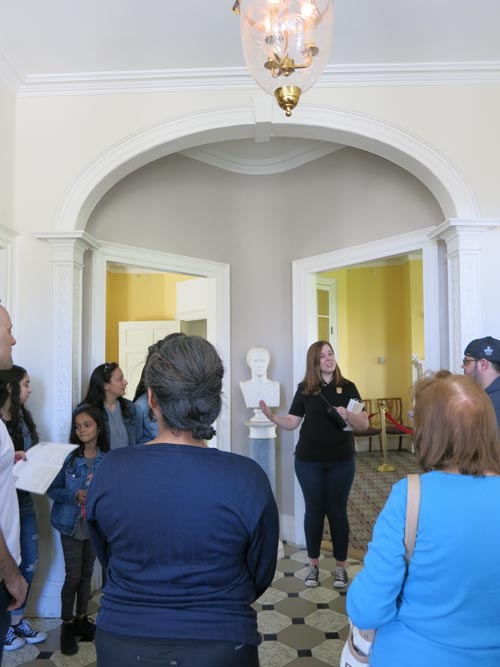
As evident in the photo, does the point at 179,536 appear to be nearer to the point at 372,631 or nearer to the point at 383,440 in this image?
the point at 372,631

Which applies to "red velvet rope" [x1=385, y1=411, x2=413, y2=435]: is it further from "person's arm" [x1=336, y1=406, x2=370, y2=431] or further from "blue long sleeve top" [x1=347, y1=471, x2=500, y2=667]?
"blue long sleeve top" [x1=347, y1=471, x2=500, y2=667]

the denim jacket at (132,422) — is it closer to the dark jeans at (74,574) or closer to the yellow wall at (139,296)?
the dark jeans at (74,574)

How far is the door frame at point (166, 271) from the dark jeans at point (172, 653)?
181cm

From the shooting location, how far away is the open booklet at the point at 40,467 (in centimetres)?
240

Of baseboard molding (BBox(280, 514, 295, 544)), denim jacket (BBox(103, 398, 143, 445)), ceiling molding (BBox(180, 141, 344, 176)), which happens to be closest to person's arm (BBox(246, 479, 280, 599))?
denim jacket (BBox(103, 398, 143, 445))

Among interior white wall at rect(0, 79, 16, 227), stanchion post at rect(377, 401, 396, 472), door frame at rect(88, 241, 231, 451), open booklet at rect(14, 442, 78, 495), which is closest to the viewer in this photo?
open booklet at rect(14, 442, 78, 495)

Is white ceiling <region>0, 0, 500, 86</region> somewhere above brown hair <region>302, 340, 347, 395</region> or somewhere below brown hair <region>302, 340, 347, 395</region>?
above

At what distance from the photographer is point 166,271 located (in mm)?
4207

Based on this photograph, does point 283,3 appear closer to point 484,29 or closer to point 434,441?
point 434,441

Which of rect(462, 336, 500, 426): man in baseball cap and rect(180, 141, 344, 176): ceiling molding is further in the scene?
rect(180, 141, 344, 176): ceiling molding

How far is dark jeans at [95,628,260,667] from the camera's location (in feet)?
3.35

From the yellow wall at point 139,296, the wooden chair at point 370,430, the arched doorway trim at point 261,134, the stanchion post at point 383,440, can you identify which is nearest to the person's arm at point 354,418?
the arched doorway trim at point 261,134

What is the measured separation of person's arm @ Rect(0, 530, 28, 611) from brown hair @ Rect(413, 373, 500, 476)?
46.6 inches

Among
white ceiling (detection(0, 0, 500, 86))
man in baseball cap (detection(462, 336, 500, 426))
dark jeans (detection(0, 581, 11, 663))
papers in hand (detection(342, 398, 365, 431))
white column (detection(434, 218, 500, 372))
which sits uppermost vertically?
white ceiling (detection(0, 0, 500, 86))
